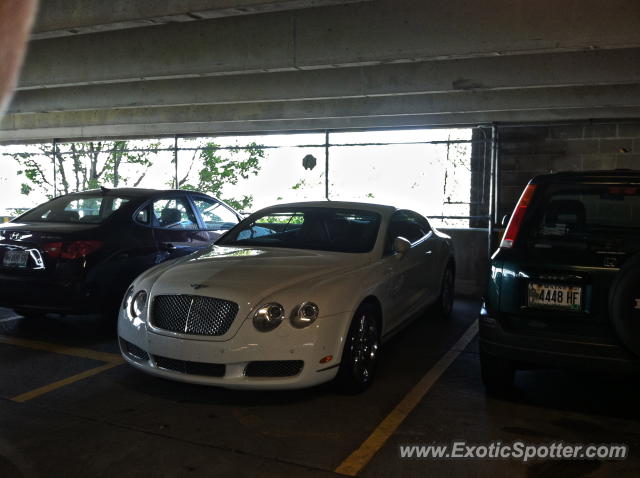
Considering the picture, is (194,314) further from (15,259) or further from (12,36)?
(12,36)

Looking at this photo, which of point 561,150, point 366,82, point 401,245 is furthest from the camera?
point 561,150

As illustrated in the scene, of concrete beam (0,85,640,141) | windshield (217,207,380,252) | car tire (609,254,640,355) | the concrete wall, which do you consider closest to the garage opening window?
concrete beam (0,85,640,141)

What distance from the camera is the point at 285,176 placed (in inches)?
573

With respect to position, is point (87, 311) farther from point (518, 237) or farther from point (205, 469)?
point (518, 237)

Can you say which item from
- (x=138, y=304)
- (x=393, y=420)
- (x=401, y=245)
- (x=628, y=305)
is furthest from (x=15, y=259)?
(x=628, y=305)

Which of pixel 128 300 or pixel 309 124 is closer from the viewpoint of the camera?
pixel 128 300

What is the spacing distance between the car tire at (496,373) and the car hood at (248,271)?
128cm

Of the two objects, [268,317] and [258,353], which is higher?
[268,317]

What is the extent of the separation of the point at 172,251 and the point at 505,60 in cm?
481

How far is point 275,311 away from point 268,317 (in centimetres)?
7

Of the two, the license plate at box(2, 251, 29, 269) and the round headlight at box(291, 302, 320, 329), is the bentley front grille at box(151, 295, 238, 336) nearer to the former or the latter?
the round headlight at box(291, 302, 320, 329)

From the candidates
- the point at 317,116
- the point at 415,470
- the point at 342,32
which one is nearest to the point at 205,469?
the point at 415,470

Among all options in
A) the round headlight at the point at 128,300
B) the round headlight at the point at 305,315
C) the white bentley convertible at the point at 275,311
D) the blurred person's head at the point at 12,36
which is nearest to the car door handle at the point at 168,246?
the white bentley convertible at the point at 275,311

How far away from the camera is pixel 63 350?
5902 mm
